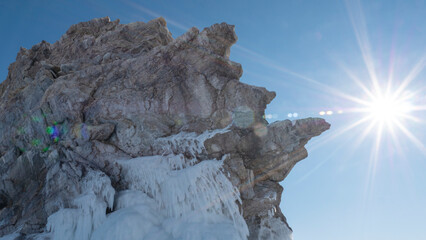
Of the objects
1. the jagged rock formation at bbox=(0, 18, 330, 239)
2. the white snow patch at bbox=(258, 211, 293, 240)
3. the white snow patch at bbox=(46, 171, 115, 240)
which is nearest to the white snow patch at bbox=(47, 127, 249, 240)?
the white snow patch at bbox=(46, 171, 115, 240)

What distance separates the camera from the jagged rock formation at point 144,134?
13.0 metres

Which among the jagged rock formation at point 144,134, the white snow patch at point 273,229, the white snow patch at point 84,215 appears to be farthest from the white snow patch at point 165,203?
the white snow patch at point 273,229

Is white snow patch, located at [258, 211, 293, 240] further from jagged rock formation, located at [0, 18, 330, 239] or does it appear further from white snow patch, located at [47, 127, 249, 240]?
white snow patch, located at [47, 127, 249, 240]

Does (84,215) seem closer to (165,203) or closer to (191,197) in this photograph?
(165,203)

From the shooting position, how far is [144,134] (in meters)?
14.9

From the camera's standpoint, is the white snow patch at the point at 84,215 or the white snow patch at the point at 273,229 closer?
the white snow patch at the point at 84,215

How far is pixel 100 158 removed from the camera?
1507cm

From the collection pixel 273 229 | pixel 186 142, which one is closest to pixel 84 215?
pixel 186 142

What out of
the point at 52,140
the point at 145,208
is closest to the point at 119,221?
the point at 145,208

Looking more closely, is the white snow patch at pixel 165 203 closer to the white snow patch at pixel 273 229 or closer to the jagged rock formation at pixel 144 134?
the jagged rock formation at pixel 144 134

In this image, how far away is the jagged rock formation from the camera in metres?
13.0

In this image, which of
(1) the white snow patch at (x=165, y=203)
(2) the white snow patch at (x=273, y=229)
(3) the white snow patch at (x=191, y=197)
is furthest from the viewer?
(2) the white snow patch at (x=273, y=229)

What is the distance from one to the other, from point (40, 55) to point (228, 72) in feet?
75.4

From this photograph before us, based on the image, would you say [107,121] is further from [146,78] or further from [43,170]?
[43,170]
